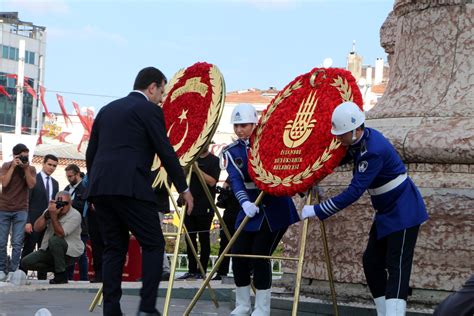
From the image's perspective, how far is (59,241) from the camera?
1329cm

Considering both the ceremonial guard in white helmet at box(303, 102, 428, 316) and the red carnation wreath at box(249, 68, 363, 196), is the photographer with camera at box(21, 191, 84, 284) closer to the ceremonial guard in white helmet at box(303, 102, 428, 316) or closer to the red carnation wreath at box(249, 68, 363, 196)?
the red carnation wreath at box(249, 68, 363, 196)

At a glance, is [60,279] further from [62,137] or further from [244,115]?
[62,137]

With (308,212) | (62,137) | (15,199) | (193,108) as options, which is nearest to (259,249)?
(308,212)

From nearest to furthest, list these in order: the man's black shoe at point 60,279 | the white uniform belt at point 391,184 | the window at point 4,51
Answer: the white uniform belt at point 391,184, the man's black shoe at point 60,279, the window at point 4,51

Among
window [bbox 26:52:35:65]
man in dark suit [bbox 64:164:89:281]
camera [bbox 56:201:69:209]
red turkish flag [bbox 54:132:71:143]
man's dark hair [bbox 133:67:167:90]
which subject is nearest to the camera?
man's dark hair [bbox 133:67:167:90]

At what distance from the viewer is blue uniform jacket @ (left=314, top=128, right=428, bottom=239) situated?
24.3 feet

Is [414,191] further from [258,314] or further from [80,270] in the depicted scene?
[80,270]

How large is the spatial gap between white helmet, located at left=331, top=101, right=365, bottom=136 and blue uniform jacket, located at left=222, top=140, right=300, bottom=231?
3.84 ft

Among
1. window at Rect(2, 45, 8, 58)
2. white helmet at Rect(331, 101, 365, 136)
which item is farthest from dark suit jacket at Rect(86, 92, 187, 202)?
window at Rect(2, 45, 8, 58)

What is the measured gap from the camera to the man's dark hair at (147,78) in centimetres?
798

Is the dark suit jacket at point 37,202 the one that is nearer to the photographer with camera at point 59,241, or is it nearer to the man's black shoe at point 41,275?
the man's black shoe at point 41,275

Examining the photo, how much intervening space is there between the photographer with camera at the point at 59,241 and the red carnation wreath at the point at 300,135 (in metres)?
5.06

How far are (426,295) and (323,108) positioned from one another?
1563mm

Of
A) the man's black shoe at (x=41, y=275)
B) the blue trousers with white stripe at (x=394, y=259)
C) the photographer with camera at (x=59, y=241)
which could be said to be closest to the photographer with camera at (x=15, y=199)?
the man's black shoe at (x=41, y=275)
